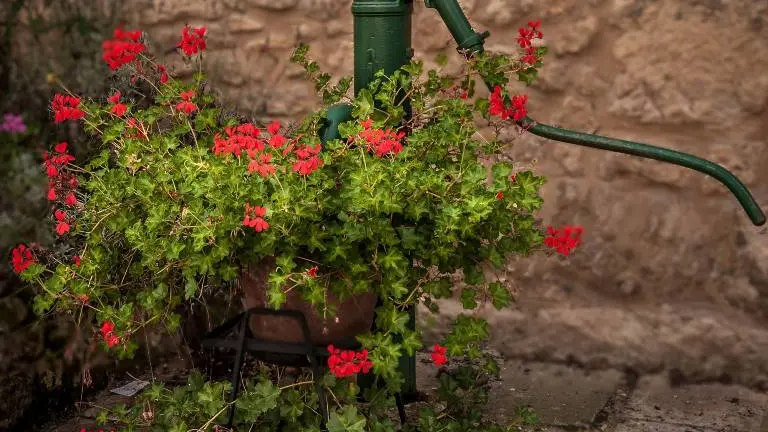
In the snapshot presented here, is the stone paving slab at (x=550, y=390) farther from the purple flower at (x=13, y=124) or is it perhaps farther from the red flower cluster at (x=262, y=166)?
the purple flower at (x=13, y=124)

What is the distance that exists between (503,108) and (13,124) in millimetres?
1389

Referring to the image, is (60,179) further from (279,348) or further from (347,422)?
(347,422)

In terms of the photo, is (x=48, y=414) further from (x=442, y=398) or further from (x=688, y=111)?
(x=688, y=111)

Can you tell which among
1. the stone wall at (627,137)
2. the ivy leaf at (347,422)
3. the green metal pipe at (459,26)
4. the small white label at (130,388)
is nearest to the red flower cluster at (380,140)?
the green metal pipe at (459,26)

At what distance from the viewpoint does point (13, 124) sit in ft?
8.57

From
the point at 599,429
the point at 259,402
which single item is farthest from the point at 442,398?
the point at 259,402

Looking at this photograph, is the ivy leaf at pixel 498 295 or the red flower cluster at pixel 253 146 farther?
the ivy leaf at pixel 498 295

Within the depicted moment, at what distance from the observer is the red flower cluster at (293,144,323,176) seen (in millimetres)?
1799

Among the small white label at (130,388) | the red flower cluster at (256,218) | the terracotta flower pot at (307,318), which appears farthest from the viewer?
the small white label at (130,388)

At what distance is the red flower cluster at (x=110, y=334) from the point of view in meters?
2.02

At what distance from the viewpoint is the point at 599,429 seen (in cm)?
253

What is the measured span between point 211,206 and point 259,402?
42 cm

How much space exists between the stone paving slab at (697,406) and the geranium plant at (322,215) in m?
0.84

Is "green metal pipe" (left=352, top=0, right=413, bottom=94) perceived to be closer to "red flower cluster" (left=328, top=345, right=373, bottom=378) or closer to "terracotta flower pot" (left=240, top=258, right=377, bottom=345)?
"terracotta flower pot" (left=240, top=258, right=377, bottom=345)
